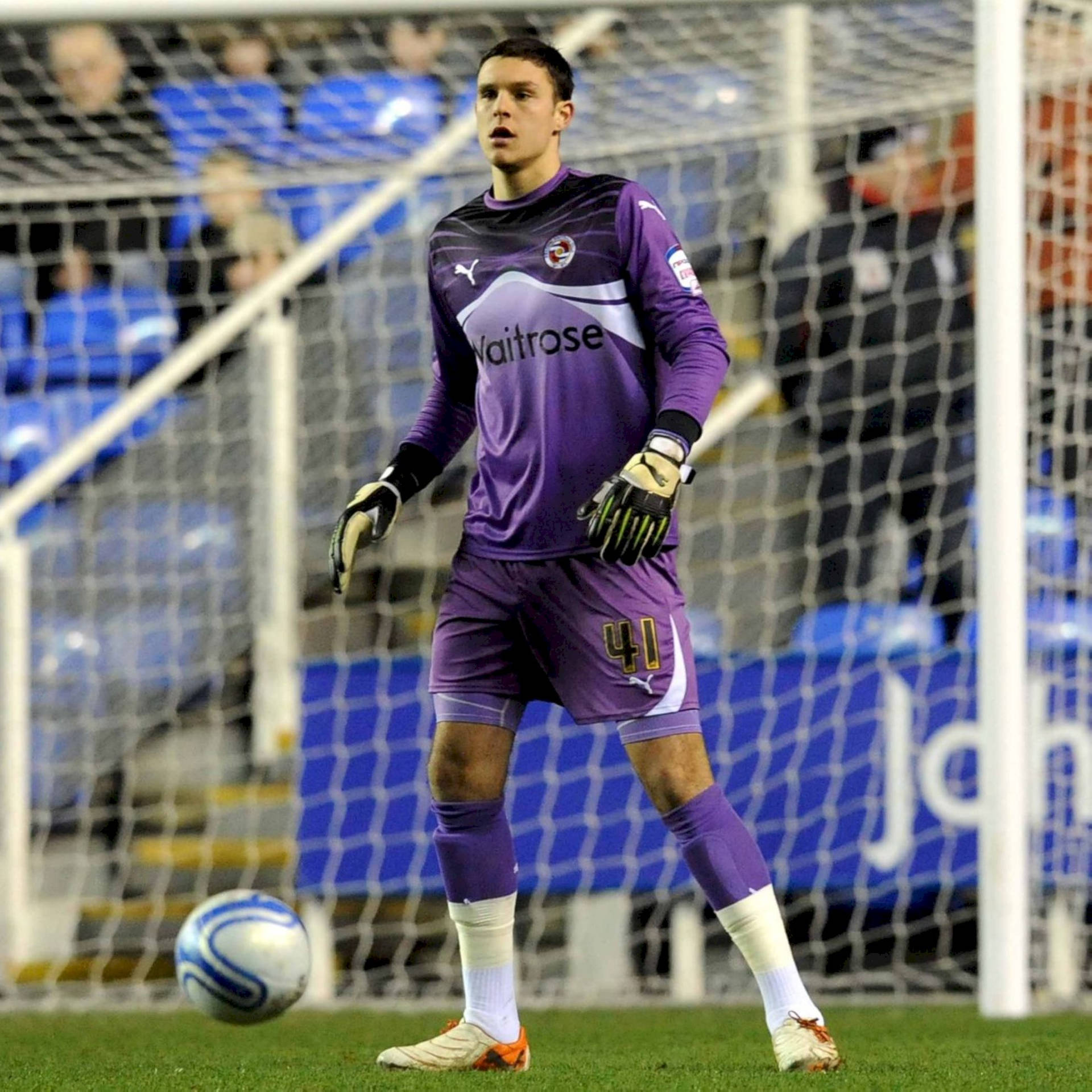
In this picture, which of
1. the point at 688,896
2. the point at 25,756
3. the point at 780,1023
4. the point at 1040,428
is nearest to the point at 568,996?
the point at 688,896

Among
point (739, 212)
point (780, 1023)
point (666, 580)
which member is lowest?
point (780, 1023)

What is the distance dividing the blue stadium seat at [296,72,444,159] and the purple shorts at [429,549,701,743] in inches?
141

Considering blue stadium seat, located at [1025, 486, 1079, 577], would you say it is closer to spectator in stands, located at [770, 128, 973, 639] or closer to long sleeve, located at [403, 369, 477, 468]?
spectator in stands, located at [770, 128, 973, 639]

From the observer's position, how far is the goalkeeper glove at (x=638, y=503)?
3.16 meters

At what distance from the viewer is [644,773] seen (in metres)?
3.35

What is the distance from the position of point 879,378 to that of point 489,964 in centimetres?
330

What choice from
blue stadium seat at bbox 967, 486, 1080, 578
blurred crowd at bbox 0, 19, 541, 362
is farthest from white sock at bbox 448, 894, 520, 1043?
blurred crowd at bbox 0, 19, 541, 362

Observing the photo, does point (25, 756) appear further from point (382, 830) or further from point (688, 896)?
point (688, 896)

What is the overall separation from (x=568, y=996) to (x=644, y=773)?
271 cm

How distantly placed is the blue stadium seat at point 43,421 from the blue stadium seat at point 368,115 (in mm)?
1094

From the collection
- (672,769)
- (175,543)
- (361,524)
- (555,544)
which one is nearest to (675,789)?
(672,769)

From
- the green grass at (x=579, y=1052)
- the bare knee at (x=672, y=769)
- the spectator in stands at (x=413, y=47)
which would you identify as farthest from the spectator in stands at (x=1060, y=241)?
the bare knee at (x=672, y=769)

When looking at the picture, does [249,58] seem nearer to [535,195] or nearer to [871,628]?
[871,628]

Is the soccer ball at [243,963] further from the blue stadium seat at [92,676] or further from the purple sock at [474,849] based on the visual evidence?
the blue stadium seat at [92,676]
